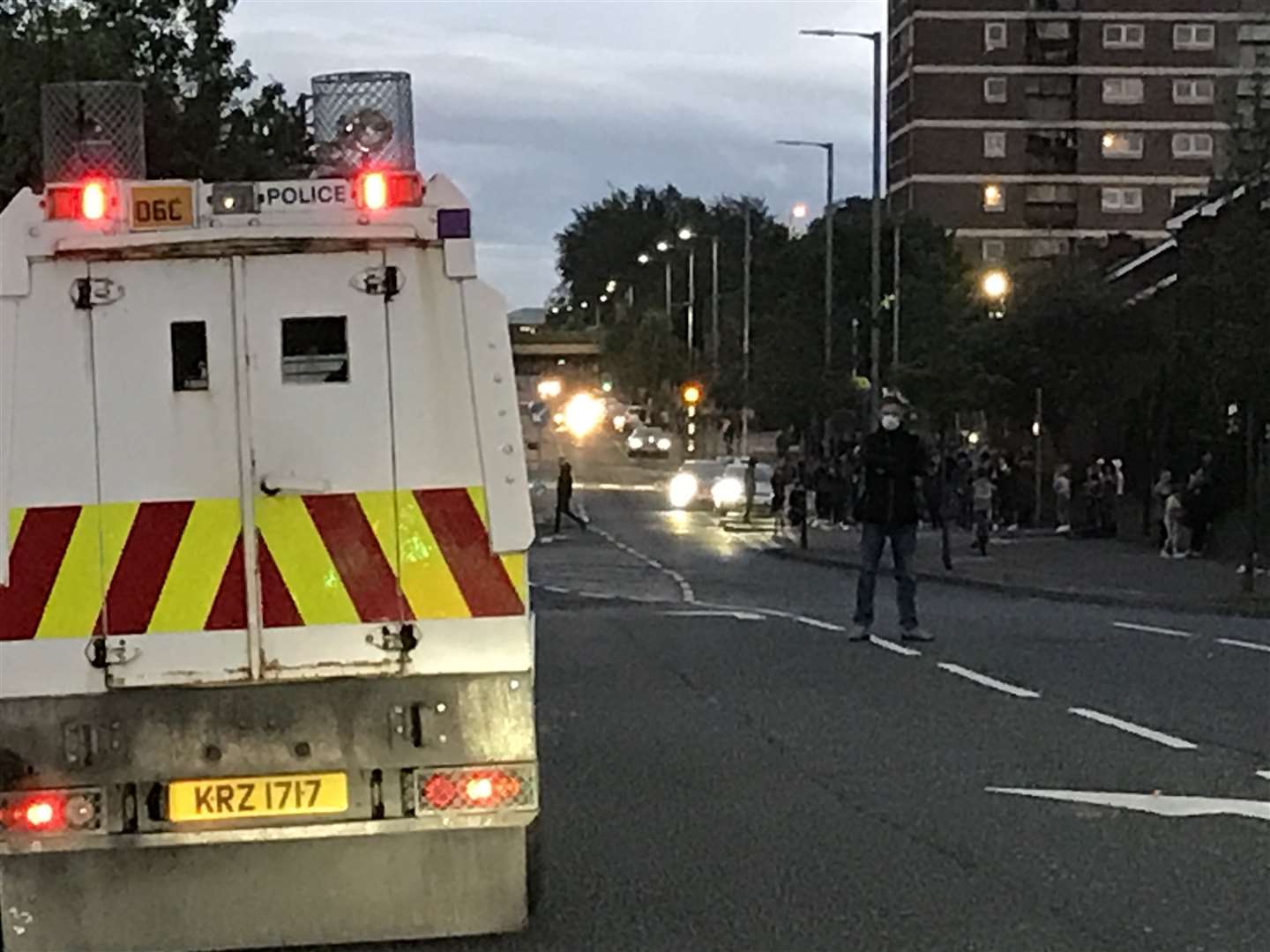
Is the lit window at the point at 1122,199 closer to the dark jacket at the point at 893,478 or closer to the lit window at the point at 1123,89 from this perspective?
the lit window at the point at 1123,89

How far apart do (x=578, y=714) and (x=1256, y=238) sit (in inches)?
633

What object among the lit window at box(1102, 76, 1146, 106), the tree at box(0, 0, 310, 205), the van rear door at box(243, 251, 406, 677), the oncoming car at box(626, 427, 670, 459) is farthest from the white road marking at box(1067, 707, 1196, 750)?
the lit window at box(1102, 76, 1146, 106)

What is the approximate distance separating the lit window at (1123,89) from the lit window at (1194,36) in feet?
8.17

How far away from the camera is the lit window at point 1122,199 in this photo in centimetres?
11544

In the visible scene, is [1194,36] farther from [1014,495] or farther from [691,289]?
[1014,495]

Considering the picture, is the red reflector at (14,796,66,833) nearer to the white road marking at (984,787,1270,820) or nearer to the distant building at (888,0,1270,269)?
the white road marking at (984,787,1270,820)

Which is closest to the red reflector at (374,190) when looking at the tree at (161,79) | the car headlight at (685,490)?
the tree at (161,79)

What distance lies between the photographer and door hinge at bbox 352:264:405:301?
7.70 m

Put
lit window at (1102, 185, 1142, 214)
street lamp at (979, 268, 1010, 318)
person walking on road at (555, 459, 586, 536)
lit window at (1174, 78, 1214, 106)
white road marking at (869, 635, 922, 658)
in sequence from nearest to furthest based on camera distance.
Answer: white road marking at (869, 635, 922, 658)
street lamp at (979, 268, 1010, 318)
person walking on road at (555, 459, 586, 536)
lit window at (1174, 78, 1214, 106)
lit window at (1102, 185, 1142, 214)

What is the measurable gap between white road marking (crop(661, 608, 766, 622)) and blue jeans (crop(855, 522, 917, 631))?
365 cm

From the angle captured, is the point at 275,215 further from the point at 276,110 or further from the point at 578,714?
the point at 276,110

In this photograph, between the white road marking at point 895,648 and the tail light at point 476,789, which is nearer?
the tail light at point 476,789

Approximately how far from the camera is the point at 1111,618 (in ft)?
79.8

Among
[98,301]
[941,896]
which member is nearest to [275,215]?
[98,301]
